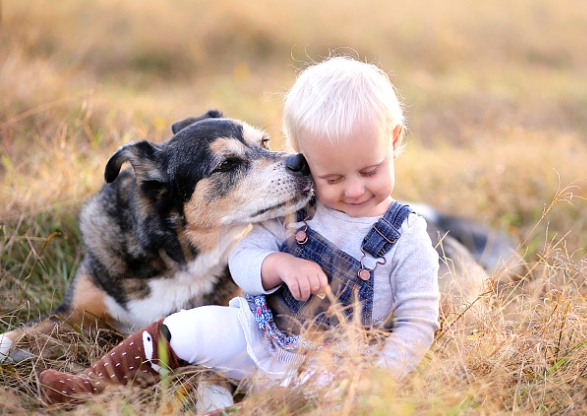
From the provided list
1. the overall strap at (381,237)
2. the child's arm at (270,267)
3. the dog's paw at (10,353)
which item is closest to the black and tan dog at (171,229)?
the dog's paw at (10,353)

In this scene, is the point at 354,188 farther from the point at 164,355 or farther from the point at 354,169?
the point at 164,355

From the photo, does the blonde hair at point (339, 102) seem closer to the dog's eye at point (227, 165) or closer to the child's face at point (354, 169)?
the child's face at point (354, 169)

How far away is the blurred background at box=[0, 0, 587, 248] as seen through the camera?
536 centimetres

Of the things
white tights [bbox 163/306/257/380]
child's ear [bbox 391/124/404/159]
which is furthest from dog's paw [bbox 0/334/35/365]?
child's ear [bbox 391/124/404/159]

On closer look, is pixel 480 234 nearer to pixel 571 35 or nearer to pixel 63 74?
pixel 63 74

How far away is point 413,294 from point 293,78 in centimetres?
774

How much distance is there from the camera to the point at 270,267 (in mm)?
2758

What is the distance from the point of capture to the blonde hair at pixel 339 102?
2.56m

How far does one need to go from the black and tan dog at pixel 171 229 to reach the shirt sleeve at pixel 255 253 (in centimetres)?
9

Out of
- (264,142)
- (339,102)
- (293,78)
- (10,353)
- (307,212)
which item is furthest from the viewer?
(293,78)

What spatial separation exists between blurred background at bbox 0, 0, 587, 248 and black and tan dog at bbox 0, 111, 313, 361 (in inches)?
43.0

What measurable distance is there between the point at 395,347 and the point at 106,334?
1.73m

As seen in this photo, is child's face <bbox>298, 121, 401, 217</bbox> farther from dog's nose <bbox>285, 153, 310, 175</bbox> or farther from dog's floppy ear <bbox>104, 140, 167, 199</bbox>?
dog's floppy ear <bbox>104, 140, 167, 199</bbox>

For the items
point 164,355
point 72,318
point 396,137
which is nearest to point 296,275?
point 164,355
